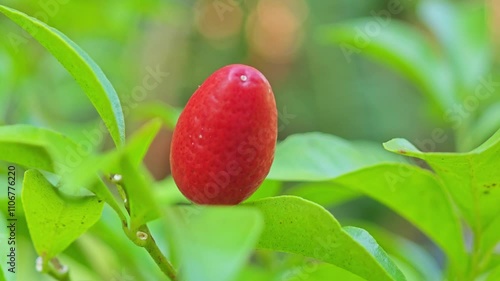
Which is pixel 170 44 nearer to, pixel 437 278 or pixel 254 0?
pixel 254 0

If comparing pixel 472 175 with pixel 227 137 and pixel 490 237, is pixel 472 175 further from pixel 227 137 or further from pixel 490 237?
pixel 227 137

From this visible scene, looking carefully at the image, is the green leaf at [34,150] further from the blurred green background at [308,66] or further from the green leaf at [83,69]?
the blurred green background at [308,66]

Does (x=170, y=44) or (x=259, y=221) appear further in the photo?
(x=170, y=44)

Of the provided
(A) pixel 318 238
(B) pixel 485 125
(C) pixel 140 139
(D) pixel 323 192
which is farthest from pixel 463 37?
(C) pixel 140 139

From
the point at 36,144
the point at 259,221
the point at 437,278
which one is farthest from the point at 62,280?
the point at 437,278

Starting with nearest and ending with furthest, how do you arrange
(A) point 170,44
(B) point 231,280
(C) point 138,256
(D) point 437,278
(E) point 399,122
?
(B) point 231,280, (C) point 138,256, (D) point 437,278, (A) point 170,44, (E) point 399,122

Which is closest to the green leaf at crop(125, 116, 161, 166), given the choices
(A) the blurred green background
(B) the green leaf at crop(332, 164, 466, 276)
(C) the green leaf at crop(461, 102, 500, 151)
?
(B) the green leaf at crop(332, 164, 466, 276)

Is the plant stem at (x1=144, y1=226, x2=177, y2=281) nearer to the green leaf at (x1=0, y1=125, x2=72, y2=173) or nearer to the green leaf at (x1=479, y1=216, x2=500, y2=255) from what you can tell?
the green leaf at (x1=0, y1=125, x2=72, y2=173)
